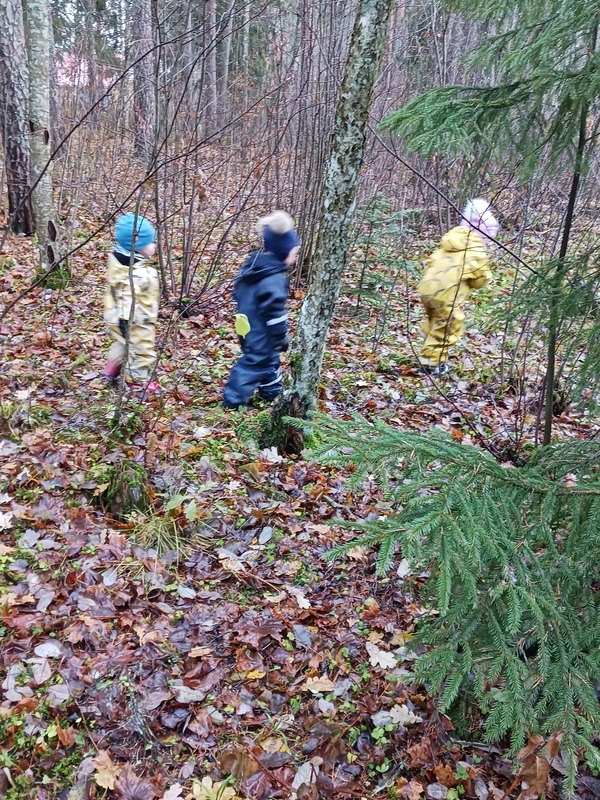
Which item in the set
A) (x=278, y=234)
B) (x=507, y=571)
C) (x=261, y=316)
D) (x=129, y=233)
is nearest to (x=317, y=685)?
(x=507, y=571)

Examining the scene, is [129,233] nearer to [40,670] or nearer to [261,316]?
[261,316]

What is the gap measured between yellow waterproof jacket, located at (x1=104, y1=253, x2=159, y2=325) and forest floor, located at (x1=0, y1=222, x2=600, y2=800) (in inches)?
26.9

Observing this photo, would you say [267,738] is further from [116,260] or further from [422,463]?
[116,260]

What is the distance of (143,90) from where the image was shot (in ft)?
24.6

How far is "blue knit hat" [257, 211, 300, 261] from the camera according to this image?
4676mm

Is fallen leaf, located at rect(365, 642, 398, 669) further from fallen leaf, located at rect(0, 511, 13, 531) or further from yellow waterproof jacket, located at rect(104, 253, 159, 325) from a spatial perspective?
yellow waterproof jacket, located at rect(104, 253, 159, 325)

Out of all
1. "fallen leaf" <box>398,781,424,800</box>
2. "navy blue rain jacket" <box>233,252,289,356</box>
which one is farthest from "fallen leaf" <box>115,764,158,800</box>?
"navy blue rain jacket" <box>233,252,289,356</box>

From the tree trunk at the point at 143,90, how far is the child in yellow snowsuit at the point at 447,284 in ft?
11.5

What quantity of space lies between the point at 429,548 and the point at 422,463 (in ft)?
1.15

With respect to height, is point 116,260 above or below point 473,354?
above

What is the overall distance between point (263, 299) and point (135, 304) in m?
1.13

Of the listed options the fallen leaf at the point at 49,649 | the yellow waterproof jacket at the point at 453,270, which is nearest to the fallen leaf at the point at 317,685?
the fallen leaf at the point at 49,649

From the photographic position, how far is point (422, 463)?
2062 mm

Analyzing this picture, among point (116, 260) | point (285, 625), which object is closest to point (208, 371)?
point (116, 260)
